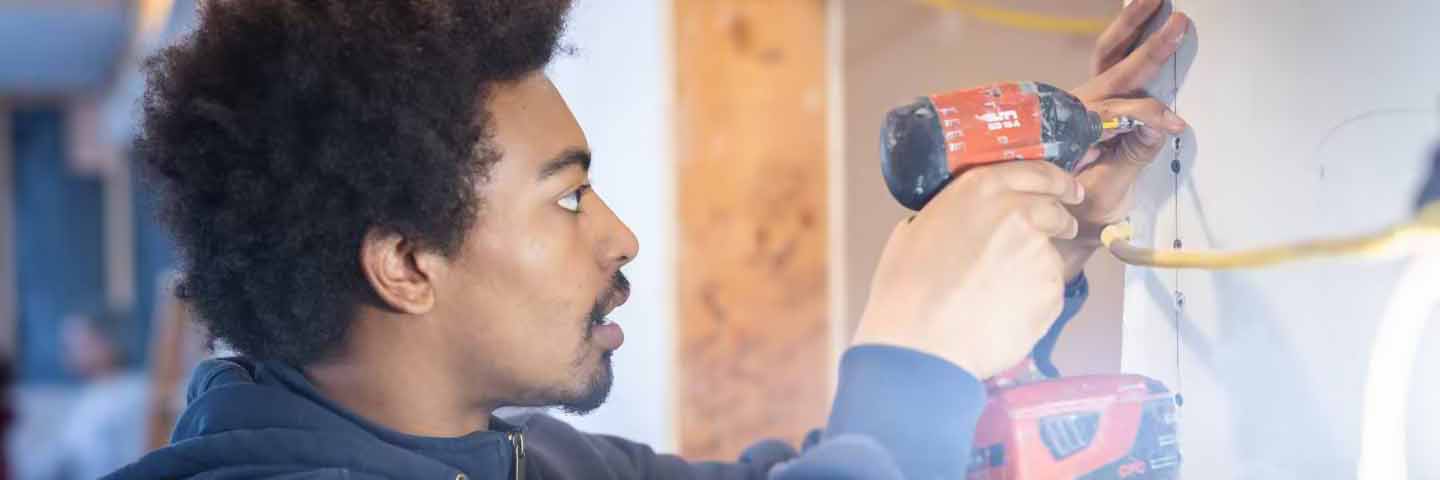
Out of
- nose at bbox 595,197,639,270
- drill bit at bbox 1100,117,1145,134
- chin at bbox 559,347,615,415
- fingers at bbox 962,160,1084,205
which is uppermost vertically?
drill bit at bbox 1100,117,1145,134

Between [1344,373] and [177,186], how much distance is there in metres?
0.81

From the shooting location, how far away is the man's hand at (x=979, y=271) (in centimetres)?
64

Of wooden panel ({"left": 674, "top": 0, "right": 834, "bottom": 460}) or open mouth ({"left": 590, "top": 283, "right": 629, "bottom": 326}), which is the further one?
wooden panel ({"left": 674, "top": 0, "right": 834, "bottom": 460})

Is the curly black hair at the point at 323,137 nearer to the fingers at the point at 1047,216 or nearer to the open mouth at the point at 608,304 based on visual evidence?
the open mouth at the point at 608,304

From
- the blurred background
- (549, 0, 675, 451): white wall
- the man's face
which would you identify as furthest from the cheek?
Result: (549, 0, 675, 451): white wall

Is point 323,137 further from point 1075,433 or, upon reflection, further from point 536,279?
point 1075,433

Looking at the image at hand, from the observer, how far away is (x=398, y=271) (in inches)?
34.8

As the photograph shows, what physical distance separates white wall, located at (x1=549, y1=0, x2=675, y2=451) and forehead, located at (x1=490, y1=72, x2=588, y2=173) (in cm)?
60

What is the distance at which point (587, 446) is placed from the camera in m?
1.07

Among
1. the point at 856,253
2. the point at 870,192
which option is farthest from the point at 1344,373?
the point at 856,253

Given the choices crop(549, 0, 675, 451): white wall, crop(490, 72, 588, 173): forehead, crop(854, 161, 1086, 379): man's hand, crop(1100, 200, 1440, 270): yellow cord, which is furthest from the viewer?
crop(549, 0, 675, 451): white wall

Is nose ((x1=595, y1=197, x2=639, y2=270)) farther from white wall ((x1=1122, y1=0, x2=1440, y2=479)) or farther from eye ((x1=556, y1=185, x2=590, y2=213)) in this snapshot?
white wall ((x1=1122, y1=0, x2=1440, y2=479))

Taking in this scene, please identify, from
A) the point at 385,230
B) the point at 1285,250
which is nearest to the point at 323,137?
the point at 385,230

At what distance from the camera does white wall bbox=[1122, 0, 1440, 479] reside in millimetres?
592
